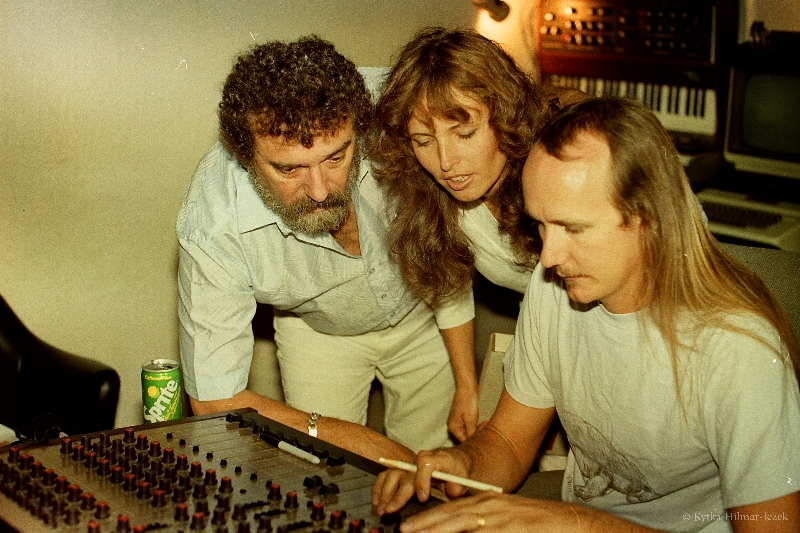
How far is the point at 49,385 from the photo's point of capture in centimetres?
279

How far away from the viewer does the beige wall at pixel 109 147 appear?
9.86 ft

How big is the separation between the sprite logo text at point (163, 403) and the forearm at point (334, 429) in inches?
2.8

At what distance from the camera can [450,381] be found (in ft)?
9.99

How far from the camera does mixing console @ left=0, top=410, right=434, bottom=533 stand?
1.40 metres

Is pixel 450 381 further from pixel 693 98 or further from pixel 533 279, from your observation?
pixel 693 98

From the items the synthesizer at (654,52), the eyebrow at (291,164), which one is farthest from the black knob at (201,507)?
the synthesizer at (654,52)

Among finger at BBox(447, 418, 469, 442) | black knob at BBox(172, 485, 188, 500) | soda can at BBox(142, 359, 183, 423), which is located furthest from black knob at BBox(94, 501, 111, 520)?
finger at BBox(447, 418, 469, 442)


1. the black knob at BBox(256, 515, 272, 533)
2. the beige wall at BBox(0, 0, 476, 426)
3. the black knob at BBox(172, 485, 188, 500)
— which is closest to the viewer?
the black knob at BBox(256, 515, 272, 533)

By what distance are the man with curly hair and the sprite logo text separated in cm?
5

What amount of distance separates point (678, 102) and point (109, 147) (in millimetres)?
2498

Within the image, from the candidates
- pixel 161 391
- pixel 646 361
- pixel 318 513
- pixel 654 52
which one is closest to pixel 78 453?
pixel 318 513

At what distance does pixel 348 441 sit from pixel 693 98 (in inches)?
108

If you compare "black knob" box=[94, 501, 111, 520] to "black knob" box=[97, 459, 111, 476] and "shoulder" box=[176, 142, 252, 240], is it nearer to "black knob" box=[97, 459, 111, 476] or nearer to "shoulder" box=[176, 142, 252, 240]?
"black knob" box=[97, 459, 111, 476]

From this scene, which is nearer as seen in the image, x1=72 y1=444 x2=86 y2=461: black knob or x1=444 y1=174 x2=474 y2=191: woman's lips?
x1=72 y1=444 x2=86 y2=461: black knob
